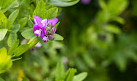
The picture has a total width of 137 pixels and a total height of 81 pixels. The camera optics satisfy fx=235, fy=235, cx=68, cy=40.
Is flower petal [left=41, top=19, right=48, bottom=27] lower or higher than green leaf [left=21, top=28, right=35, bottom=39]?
higher

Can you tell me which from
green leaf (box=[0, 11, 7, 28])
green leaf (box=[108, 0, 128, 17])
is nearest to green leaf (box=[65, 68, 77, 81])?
green leaf (box=[0, 11, 7, 28])

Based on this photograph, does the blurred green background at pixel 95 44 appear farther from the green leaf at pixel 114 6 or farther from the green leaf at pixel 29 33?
the green leaf at pixel 29 33

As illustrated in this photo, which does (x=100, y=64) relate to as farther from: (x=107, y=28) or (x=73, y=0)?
(x=73, y=0)

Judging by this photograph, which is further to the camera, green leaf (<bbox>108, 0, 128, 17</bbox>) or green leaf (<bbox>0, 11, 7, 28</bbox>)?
green leaf (<bbox>108, 0, 128, 17</bbox>)

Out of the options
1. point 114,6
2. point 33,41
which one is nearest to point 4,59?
point 33,41

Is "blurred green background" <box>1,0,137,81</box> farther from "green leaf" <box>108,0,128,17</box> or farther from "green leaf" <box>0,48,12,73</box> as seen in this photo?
"green leaf" <box>0,48,12,73</box>

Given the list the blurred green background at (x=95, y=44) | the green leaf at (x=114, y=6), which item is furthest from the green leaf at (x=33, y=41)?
the green leaf at (x=114, y=6)
